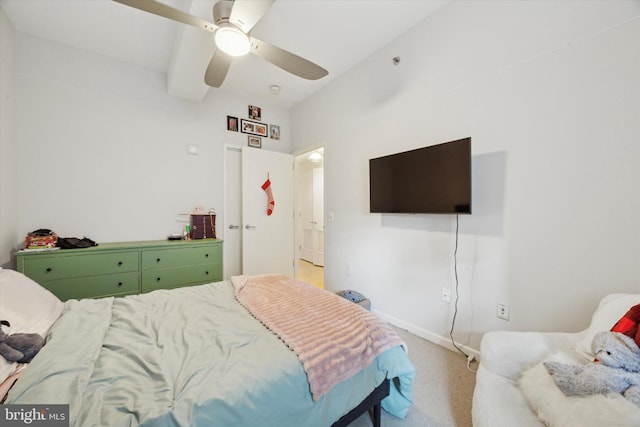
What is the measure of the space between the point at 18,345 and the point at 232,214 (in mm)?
2587

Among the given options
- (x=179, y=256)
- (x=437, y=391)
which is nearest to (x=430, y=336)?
(x=437, y=391)

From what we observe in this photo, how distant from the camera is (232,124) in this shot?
345 centimetres

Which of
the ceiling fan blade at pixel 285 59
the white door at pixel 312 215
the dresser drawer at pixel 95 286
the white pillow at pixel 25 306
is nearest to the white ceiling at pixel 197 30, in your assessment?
the ceiling fan blade at pixel 285 59

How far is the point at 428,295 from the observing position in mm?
2227

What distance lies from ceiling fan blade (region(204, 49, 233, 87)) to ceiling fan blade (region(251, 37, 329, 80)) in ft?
0.74

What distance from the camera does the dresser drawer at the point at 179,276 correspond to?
2547 mm

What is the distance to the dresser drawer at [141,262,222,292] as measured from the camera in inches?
100

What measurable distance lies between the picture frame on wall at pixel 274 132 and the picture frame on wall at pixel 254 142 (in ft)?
0.73

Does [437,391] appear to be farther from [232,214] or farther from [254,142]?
[254,142]

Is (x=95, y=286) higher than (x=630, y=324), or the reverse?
(x=630, y=324)

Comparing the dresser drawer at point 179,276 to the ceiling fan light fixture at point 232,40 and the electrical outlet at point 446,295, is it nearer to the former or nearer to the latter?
the ceiling fan light fixture at point 232,40

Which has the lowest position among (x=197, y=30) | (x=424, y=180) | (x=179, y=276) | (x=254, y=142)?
(x=179, y=276)

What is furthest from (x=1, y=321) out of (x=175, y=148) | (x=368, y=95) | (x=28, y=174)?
(x=368, y=95)

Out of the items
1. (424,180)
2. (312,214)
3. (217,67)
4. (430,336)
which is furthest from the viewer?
(312,214)
